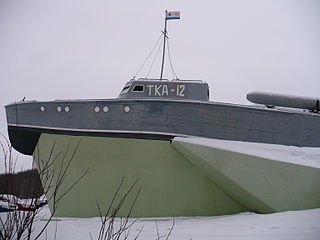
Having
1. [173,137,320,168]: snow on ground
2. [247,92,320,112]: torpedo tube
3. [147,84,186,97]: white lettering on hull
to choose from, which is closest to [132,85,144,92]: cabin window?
[147,84,186,97]: white lettering on hull

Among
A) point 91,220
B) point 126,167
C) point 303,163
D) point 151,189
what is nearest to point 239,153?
point 303,163

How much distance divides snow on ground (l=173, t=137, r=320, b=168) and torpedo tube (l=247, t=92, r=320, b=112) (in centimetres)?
208

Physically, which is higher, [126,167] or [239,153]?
[239,153]

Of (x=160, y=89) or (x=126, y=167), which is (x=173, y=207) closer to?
(x=126, y=167)

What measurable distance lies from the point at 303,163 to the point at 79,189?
22.2ft

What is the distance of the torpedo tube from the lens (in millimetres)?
10219

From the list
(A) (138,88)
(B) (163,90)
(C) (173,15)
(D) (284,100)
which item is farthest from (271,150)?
(C) (173,15)

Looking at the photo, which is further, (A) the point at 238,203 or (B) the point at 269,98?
(B) the point at 269,98

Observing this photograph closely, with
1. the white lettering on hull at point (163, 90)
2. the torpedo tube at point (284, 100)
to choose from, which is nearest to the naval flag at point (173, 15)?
the white lettering on hull at point (163, 90)

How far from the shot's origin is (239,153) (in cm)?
767

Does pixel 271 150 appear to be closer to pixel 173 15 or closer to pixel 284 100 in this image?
pixel 284 100

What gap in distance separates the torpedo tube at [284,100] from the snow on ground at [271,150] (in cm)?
208

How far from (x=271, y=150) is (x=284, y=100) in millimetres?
3021

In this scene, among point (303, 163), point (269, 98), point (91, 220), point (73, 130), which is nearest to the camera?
point (303, 163)
